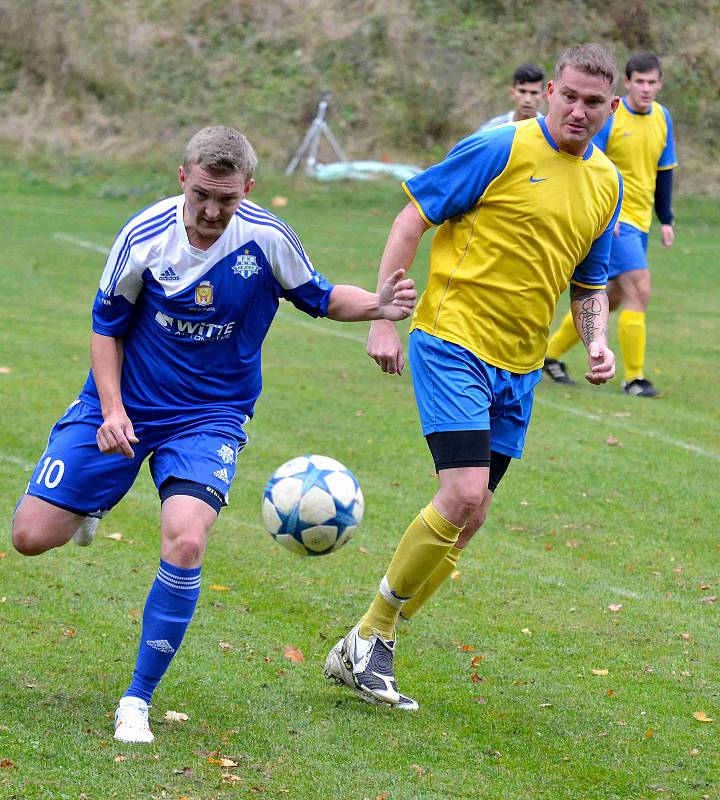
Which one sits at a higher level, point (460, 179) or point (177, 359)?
point (460, 179)

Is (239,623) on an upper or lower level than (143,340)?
lower

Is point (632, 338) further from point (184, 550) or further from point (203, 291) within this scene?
point (184, 550)

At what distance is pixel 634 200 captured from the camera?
10.9 metres

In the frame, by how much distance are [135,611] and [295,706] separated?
128 centimetres

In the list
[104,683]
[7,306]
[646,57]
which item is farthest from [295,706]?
[7,306]

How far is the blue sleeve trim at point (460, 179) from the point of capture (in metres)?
4.89

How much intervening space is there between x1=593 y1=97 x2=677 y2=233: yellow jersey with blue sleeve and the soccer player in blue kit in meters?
6.62

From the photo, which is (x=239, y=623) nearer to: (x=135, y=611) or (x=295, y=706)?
(x=135, y=611)

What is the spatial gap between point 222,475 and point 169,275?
0.78m

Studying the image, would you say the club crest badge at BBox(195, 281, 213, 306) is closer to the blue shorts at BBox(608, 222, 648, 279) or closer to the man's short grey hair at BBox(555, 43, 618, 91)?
the man's short grey hair at BBox(555, 43, 618, 91)

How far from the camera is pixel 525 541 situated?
724cm

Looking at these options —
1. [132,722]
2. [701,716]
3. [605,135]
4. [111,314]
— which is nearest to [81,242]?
[605,135]

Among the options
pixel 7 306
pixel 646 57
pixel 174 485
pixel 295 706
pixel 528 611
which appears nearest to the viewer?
pixel 174 485

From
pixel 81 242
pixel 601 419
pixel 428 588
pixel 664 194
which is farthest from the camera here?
pixel 81 242
